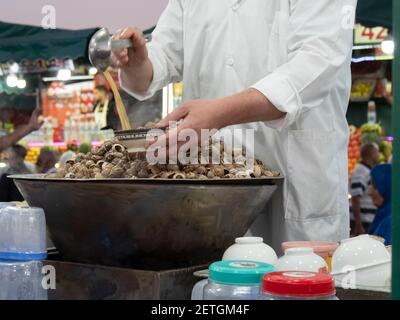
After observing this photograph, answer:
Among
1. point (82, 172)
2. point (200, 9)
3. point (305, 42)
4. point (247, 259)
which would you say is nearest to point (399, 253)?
point (247, 259)

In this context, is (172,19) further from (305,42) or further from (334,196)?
(334,196)

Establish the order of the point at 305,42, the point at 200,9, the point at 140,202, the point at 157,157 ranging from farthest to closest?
the point at 200,9 → the point at 305,42 → the point at 157,157 → the point at 140,202

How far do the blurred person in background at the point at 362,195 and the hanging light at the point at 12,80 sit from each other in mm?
3082

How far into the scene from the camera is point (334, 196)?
1679 millimetres

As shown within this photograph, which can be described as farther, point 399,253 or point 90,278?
point 90,278

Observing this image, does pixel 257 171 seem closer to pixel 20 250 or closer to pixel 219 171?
pixel 219 171

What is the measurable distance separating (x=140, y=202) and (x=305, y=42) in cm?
64

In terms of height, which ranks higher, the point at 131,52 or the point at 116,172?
the point at 131,52

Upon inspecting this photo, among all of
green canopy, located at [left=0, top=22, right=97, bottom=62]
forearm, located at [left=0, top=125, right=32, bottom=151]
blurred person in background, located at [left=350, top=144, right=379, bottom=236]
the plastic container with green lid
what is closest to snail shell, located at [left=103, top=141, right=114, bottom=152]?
the plastic container with green lid

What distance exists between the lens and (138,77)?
69.6 inches

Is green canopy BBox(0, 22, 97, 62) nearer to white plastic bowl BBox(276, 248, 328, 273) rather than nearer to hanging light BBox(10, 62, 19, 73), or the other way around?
hanging light BBox(10, 62, 19, 73)

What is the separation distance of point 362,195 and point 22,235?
15.5 feet

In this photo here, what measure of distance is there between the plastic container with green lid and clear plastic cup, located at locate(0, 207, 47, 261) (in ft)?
1.11

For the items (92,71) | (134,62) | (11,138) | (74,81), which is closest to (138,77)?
(134,62)
